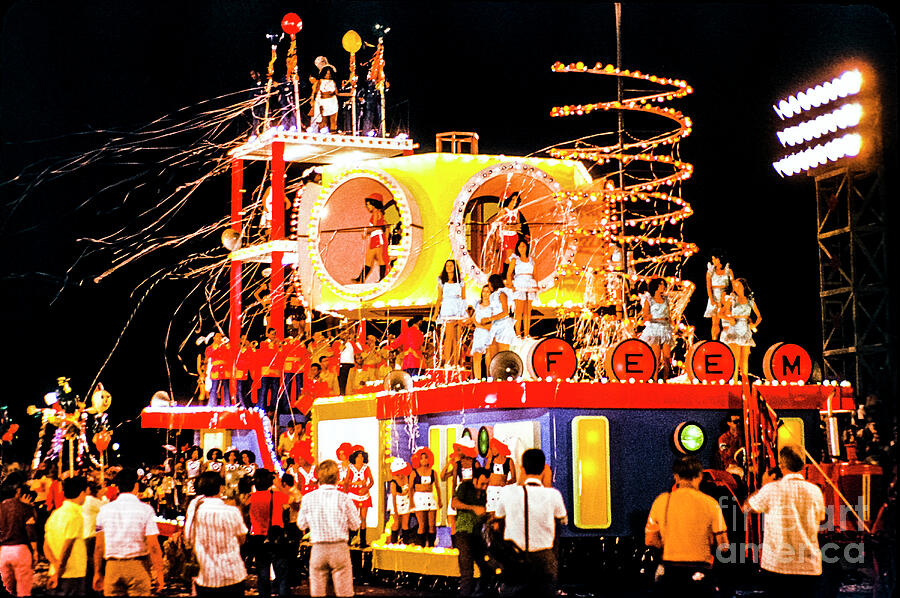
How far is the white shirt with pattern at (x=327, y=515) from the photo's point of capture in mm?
12062

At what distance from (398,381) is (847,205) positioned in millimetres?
11950

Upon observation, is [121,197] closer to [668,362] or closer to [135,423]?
[135,423]

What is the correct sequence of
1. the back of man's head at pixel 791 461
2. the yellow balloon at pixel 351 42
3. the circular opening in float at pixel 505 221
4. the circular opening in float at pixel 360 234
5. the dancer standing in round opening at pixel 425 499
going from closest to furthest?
the back of man's head at pixel 791 461 → the dancer standing in round opening at pixel 425 499 → the circular opening in float at pixel 505 221 → the circular opening in float at pixel 360 234 → the yellow balloon at pixel 351 42

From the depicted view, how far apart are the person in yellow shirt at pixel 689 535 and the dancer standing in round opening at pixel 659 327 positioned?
656 centimetres

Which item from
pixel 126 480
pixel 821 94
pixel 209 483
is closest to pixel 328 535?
pixel 209 483

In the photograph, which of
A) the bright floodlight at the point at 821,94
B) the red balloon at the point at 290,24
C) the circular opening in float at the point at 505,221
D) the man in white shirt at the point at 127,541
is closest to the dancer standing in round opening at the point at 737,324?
the circular opening in float at the point at 505,221

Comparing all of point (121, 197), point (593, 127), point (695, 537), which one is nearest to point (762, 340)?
point (593, 127)

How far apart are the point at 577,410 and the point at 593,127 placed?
13.0 m

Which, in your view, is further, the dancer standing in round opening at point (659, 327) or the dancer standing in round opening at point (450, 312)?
the dancer standing in round opening at point (450, 312)

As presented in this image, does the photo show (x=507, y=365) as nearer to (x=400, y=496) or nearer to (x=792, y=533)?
(x=400, y=496)

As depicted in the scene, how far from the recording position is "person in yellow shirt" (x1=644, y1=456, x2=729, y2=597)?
36.0ft

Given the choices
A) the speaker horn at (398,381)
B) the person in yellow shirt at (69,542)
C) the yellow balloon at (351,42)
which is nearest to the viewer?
the person in yellow shirt at (69,542)

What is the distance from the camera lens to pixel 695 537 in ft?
36.0

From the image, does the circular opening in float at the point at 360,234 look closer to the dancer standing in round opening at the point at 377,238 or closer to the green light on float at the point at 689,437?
the dancer standing in round opening at the point at 377,238
